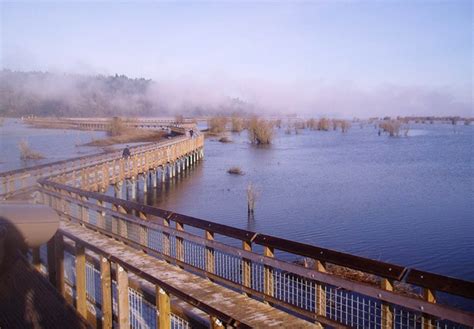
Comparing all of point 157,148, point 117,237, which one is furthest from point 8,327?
point 157,148

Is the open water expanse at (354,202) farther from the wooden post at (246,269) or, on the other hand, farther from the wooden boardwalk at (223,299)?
the wooden boardwalk at (223,299)

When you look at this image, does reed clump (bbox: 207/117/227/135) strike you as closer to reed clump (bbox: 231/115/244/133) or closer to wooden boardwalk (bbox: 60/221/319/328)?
reed clump (bbox: 231/115/244/133)

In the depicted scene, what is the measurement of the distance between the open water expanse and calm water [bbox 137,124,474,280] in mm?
32

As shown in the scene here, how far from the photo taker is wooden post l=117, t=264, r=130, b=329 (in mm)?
4469

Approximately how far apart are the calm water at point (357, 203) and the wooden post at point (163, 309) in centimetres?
1135

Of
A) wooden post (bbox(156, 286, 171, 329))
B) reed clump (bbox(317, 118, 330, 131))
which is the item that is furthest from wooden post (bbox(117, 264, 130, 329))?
reed clump (bbox(317, 118, 330, 131))

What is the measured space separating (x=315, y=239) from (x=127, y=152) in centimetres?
1133

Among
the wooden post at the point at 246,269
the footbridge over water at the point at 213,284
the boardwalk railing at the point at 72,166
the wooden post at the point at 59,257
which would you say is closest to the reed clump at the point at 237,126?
the boardwalk railing at the point at 72,166

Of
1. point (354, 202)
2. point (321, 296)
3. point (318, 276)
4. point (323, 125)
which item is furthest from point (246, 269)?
point (323, 125)

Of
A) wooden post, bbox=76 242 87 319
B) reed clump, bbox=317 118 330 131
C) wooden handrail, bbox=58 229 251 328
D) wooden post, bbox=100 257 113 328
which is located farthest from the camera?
reed clump, bbox=317 118 330 131

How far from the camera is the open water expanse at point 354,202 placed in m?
16.0

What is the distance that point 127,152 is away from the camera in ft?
80.6

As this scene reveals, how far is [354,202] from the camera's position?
23.1 meters

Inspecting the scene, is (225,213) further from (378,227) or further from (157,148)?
(157,148)
